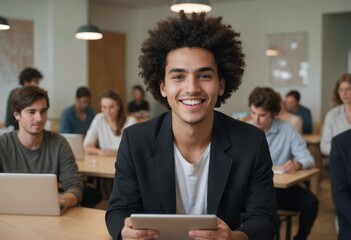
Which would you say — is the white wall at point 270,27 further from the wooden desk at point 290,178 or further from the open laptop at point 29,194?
the open laptop at point 29,194

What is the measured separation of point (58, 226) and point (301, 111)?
19.4ft

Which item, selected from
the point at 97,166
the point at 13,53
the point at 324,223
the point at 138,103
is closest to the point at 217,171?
the point at 97,166

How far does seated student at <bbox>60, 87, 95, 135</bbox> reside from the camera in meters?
5.97

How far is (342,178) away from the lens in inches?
99.0

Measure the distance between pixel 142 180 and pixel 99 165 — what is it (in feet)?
7.22

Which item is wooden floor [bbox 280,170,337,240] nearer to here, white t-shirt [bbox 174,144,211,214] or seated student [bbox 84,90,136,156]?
seated student [bbox 84,90,136,156]

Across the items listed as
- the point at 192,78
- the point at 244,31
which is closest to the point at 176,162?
the point at 192,78

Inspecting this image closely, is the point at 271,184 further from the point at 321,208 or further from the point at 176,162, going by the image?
the point at 321,208

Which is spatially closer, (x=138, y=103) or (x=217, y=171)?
(x=217, y=171)

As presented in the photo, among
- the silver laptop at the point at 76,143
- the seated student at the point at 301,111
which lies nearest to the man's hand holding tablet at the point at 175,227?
the silver laptop at the point at 76,143

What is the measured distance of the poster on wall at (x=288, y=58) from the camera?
29.2 feet

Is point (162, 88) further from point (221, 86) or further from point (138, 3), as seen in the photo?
point (138, 3)

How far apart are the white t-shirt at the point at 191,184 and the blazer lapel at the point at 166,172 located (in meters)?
0.04

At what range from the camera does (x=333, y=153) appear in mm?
2531
